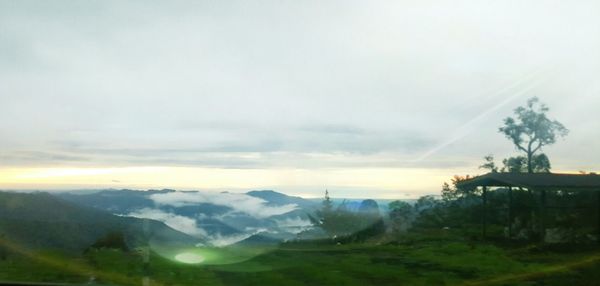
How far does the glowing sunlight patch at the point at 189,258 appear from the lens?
568cm

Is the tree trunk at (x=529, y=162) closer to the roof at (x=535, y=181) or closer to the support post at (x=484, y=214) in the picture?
the roof at (x=535, y=181)

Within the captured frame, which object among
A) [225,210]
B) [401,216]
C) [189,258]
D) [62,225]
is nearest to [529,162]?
[401,216]

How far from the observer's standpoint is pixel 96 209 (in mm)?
6203

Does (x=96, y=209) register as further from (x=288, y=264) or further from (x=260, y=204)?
(x=288, y=264)

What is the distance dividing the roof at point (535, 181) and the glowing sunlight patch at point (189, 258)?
260 centimetres

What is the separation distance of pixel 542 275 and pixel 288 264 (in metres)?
2.20

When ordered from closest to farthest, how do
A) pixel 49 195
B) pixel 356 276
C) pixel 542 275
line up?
pixel 542 275, pixel 356 276, pixel 49 195

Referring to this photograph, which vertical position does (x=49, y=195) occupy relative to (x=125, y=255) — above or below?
above

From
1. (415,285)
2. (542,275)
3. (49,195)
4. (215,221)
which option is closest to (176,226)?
(215,221)

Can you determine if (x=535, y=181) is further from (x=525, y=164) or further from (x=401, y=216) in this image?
(x=401, y=216)

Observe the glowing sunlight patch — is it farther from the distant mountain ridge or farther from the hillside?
the distant mountain ridge

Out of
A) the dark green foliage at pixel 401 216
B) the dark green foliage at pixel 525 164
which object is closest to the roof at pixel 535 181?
the dark green foliage at pixel 525 164

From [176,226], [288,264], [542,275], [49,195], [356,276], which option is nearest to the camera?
[542,275]

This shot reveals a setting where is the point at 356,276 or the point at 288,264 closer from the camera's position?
the point at 356,276
